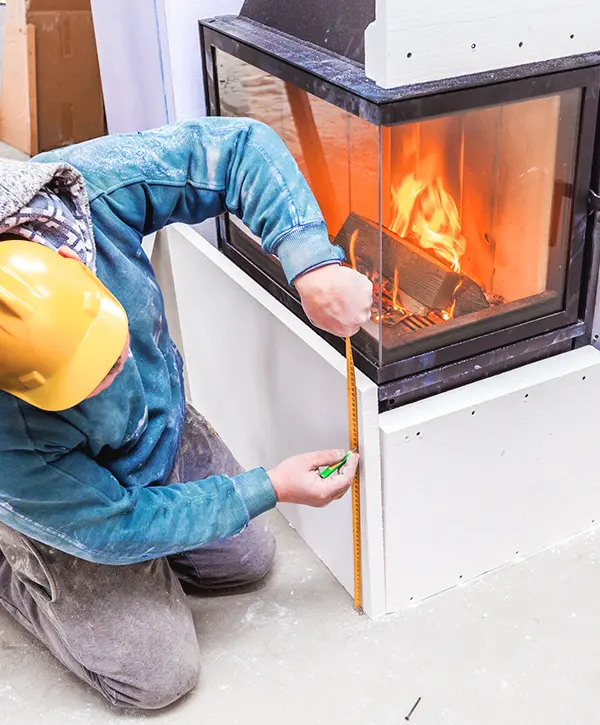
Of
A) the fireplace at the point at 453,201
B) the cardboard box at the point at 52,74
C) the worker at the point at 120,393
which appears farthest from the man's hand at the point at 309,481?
the cardboard box at the point at 52,74

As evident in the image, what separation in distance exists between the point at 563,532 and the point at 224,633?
2.27 ft

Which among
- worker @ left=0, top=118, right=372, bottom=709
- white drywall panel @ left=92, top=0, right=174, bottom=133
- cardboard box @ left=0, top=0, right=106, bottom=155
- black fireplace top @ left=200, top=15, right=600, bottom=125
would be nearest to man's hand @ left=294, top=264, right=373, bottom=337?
worker @ left=0, top=118, right=372, bottom=709

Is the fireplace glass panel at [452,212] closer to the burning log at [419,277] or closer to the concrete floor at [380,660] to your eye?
the burning log at [419,277]

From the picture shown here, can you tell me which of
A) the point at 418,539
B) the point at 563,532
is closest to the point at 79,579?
the point at 418,539

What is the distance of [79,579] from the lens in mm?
1507

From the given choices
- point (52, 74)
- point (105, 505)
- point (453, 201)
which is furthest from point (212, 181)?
point (52, 74)

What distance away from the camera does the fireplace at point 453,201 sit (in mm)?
1388

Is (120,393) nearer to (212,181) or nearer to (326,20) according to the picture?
(212,181)

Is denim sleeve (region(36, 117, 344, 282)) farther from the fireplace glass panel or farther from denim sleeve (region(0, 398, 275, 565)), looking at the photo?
denim sleeve (region(0, 398, 275, 565))

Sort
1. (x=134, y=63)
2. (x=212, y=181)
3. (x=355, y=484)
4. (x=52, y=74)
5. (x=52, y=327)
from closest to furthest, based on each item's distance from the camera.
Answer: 1. (x=52, y=327)
2. (x=212, y=181)
3. (x=355, y=484)
4. (x=134, y=63)
5. (x=52, y=74)

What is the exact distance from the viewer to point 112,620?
1519 millimetres

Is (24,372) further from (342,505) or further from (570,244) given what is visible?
(570,244)

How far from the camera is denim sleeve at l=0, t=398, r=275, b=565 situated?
4.05 ft

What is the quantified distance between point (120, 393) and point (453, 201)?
0.64 m
